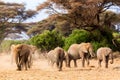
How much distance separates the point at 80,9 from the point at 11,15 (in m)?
9.40

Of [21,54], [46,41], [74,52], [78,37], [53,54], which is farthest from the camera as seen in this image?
[46,41]

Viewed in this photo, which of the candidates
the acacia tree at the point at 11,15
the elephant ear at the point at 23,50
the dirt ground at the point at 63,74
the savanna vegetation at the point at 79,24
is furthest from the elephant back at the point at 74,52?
the acacia tree at the point at 11,15

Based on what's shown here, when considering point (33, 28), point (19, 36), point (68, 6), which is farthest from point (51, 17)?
point (19, 36)

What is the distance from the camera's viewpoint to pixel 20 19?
3878cm

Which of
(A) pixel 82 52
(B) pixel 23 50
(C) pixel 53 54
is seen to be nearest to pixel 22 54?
(B) pixel 23 50

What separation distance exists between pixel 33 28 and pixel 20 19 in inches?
121

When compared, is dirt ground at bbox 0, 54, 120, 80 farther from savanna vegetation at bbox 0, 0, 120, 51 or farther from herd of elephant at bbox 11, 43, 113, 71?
savanna vegetation at bbox 0, 0, 120, 51

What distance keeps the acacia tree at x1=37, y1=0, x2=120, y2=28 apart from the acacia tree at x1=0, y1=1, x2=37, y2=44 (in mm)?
7998

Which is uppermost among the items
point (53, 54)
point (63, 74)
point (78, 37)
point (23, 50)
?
point (78, 37)

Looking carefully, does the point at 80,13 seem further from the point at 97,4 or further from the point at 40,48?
the point at 40,48

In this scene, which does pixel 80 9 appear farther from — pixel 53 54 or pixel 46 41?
pixel 53 54

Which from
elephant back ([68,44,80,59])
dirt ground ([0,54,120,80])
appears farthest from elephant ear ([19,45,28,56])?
elephant back ([68,44,80,59])

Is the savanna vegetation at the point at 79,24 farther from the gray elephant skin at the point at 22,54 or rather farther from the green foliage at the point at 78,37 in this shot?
the gray elephant skin at the point at 22,54

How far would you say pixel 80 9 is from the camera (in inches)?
1118
